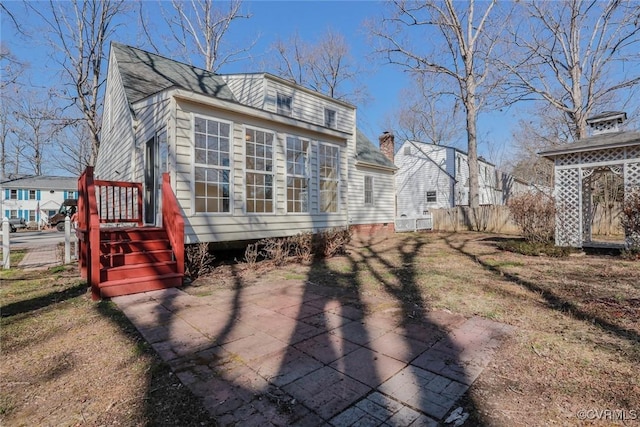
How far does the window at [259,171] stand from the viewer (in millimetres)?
7031

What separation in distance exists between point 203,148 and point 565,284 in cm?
687

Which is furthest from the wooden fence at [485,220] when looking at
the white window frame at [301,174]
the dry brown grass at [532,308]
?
the white window frame at [301,174]

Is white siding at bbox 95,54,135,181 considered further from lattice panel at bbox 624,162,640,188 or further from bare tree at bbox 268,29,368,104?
bare tree at bbox 268,29,368,104

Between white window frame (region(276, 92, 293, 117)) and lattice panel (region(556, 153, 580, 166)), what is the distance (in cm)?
901

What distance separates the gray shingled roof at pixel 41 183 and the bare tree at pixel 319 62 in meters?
29.5

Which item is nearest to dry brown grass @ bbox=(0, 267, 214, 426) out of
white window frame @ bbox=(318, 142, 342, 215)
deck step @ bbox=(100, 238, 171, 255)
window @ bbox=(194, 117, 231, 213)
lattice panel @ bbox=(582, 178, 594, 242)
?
deck step @ bbox=(100, 238, 171, 255)

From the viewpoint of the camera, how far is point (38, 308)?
422 cm

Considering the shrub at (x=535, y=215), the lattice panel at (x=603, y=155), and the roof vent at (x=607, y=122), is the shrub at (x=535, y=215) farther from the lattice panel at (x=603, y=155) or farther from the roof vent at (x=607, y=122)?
the roof vent at (x=607, y=122)

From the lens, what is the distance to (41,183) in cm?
3547

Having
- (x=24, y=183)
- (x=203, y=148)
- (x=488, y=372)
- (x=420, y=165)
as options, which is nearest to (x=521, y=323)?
(x=488, y=372)

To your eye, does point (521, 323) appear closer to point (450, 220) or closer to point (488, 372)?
point (488, 372)

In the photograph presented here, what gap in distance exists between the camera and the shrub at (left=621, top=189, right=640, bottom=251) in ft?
24.0

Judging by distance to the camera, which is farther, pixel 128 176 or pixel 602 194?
pixel 602 194

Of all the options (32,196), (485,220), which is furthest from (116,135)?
(32,196)
